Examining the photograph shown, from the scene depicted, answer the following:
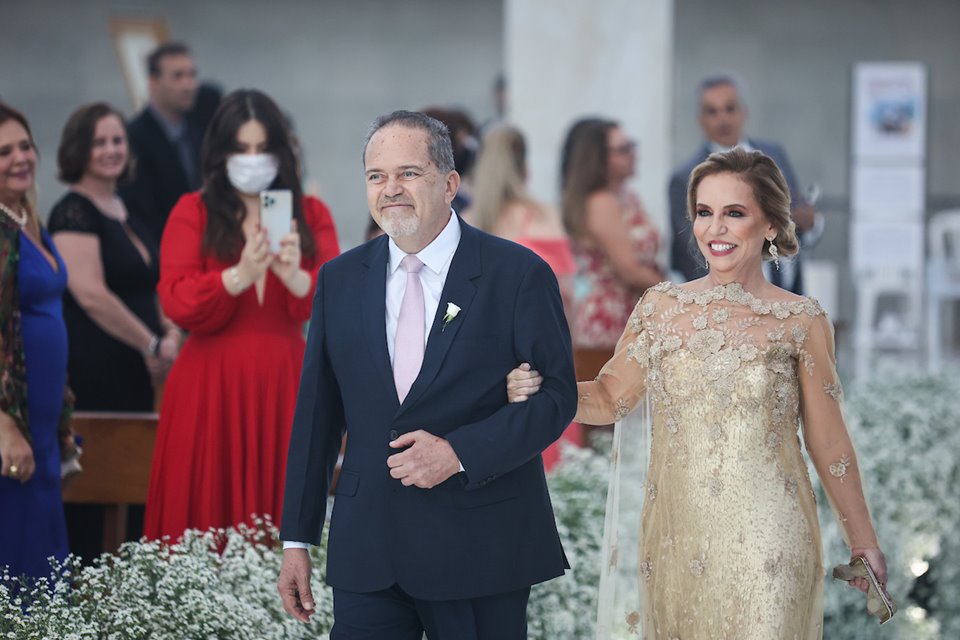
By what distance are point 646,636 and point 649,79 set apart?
687 centimetres

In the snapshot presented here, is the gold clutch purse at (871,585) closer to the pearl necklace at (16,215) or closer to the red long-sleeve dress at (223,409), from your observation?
the red long-sleeve dress at (223,409)

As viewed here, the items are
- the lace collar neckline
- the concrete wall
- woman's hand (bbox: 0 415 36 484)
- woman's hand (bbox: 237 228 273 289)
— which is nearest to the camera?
the lace collar neckline

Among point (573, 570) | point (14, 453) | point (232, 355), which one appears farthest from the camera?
point (573, 570)

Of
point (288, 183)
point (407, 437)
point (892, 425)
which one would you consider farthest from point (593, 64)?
point (407, 437)

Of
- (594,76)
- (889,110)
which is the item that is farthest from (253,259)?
(889,110)

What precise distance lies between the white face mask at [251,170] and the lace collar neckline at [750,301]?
1765mm

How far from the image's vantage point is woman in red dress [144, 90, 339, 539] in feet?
16.4

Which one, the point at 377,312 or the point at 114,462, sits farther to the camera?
the point at 114,462

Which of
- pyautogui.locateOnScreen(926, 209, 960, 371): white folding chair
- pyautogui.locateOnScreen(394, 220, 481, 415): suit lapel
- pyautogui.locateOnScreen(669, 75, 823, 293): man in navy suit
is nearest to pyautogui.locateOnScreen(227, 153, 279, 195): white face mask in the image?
pyautogui.locateOnScreen(394, 220, 481, 415): suit lapel

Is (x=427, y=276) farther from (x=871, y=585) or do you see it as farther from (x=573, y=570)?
(x=573, y=570)

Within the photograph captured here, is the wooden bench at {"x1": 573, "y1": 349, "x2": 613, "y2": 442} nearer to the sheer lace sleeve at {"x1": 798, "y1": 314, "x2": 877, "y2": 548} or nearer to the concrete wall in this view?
the sheer lace sleeve at {"x1": 798, "y1": 314, "x2": 877, "y2": 548}

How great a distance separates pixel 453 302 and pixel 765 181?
0.96 m

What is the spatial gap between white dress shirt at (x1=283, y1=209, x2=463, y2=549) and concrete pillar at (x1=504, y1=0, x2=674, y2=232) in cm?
678

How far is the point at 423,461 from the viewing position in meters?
3.29
